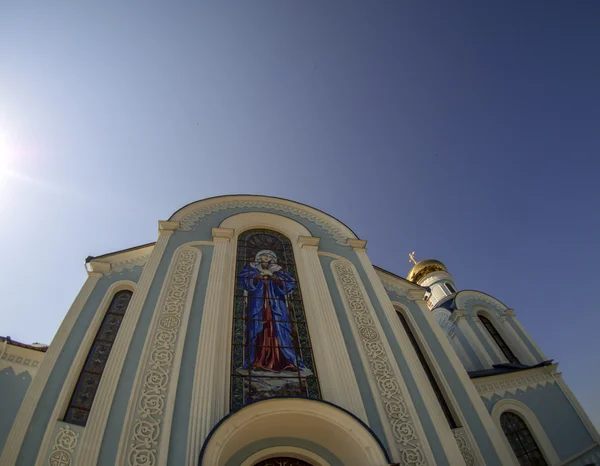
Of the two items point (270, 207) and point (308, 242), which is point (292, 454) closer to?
point (308, 242)

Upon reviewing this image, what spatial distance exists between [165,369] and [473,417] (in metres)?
6.52

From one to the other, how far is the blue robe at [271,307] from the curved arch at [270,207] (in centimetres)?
247

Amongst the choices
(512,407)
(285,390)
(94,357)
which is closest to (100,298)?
(94,357)

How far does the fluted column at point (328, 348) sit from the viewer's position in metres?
6.92

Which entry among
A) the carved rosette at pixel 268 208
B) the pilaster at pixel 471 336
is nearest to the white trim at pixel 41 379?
the carved rosette at pixel 268 208

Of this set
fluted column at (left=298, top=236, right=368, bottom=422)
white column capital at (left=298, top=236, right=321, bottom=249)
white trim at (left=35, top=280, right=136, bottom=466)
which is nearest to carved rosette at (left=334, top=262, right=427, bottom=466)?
fluted column at (left=298, top=236, right=368, bottom=422)

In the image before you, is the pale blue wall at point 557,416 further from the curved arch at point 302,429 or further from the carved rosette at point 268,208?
the curved arch at point 302,429

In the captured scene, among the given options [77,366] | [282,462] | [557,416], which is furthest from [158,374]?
[557,416]

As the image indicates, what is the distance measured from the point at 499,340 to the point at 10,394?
16782 mm

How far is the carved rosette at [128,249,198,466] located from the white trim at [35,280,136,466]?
2.59 feet

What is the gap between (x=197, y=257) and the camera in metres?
9.31

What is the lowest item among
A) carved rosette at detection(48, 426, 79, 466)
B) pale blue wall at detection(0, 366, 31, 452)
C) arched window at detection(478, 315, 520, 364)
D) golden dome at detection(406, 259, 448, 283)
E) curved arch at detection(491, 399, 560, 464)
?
carved rosette at detection(48, 426, 79, 466)

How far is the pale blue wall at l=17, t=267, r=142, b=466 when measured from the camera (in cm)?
577

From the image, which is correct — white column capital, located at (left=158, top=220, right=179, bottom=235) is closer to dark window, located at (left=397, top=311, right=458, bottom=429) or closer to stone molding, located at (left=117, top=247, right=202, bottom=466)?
stone molding, located at (left=117, top=247, right=202, bottom=466)
